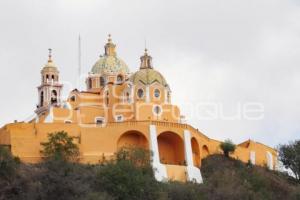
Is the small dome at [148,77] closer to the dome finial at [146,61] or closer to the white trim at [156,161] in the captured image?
the dome finial at [146,61]

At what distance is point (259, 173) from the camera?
47.2 metres

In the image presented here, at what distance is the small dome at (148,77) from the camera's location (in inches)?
1975

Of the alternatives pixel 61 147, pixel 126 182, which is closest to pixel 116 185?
pixel 126 182

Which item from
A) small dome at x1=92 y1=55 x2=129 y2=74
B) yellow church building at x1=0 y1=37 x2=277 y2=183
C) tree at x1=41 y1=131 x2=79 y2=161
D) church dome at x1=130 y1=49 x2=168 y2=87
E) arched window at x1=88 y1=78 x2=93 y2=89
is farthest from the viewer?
small dome at x1=92 y1=55 x2=129 y2=74

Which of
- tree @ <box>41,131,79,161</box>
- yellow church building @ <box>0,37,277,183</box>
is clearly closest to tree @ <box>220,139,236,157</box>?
yellow church building @ <box>0,37,277,183</box>

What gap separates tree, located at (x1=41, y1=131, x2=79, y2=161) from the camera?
43.0m

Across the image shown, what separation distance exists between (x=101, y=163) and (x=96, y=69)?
1394cm

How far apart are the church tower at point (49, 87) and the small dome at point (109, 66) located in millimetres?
2832

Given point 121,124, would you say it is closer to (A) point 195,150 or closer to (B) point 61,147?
(B) point 61,147

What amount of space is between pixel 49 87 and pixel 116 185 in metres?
18.1

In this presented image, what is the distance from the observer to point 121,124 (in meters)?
46.4

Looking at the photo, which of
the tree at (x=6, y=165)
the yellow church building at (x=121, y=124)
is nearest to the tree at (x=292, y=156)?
the yellow church building at (x=121, y=124)

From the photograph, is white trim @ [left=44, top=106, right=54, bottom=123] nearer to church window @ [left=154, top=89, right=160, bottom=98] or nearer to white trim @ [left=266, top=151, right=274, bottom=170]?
church window @ [left=154, top=89, right=160, bottom=98]

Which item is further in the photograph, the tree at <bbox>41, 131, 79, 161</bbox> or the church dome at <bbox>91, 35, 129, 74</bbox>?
the church dome at <bbox>91, 35, 129, 74</bbox>
